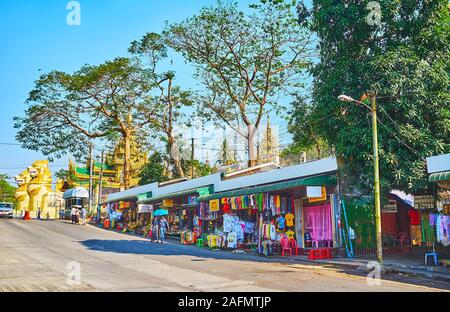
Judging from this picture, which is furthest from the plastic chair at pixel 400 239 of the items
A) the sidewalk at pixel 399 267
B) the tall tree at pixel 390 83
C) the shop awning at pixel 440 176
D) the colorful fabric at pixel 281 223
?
the shop awning at pixel 440 176

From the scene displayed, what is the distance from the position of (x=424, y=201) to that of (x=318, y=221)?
474 cm

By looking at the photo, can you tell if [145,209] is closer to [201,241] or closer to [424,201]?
[201,241]

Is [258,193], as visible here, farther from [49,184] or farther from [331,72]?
[49,184]

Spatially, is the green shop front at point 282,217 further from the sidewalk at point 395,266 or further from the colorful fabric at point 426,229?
the colorful fabric at point 426,229

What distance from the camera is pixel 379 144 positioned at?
699 inches

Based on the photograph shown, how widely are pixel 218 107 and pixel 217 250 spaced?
1853cm

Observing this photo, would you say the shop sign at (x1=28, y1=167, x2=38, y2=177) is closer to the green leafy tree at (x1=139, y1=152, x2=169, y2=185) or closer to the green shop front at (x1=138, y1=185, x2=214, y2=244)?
the green leafy tree at (x1=139, y1=152, x2=169, y2=185)

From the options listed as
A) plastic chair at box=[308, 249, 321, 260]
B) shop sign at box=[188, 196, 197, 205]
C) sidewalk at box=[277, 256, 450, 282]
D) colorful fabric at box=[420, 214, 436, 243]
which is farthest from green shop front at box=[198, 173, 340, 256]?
shop sign at box=[188, 196, 197, 205]

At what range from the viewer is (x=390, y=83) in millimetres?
17344

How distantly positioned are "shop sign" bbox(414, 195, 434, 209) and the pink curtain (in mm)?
3874

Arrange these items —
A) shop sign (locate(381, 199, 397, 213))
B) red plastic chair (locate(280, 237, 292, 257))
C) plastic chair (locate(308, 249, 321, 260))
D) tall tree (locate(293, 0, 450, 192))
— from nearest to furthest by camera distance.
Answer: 1. tall tree (locate(293, 0, 450, 192))
2. plastic chair (locate(308, 249, 321, 260))
3. red plastic chair (locate(280, 237, 292, 257))
4. shop sign (locate(381, 199, 397, 213))

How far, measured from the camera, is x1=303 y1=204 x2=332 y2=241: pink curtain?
20375 mm
